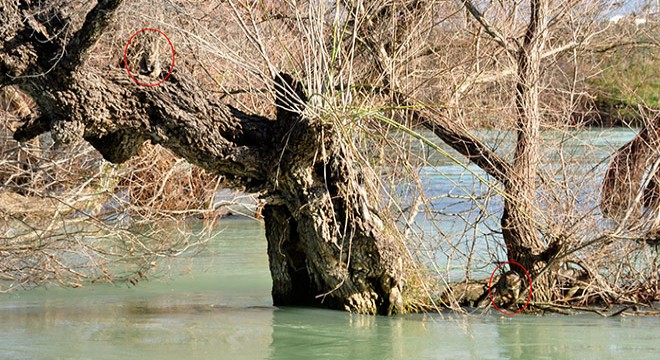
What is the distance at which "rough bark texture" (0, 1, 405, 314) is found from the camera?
8078mm

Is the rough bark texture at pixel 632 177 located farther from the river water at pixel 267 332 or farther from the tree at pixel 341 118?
the river water at pixel 267 332

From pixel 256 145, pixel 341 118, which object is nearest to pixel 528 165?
pixel 341 118

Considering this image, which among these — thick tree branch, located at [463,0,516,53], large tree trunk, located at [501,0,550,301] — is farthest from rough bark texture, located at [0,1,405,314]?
thick tree branch, located at [463,0,516,53]

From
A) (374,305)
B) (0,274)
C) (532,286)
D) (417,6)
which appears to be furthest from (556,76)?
(0,274)

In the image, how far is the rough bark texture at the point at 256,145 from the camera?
8.08 meters

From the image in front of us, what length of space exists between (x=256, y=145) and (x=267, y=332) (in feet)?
5.46

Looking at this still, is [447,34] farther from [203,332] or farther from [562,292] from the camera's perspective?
[203,332]

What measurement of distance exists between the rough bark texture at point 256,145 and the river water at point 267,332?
1.27ft

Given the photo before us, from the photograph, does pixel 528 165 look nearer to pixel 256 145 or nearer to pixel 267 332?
pixel 256 145

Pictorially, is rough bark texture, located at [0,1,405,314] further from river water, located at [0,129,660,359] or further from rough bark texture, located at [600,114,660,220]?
rough bark texture, located at [600,114,660,220]

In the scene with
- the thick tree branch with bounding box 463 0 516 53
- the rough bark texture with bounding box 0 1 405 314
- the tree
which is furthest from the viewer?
the thick tree branch with bounding box 463 0 516 53

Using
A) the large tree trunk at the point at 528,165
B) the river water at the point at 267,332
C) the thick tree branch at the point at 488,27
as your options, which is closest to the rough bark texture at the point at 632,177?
the large tree trunk at the point at 528,165

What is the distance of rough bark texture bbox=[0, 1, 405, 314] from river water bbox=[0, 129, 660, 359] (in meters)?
0.39

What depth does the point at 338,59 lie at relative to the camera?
31.8ft
